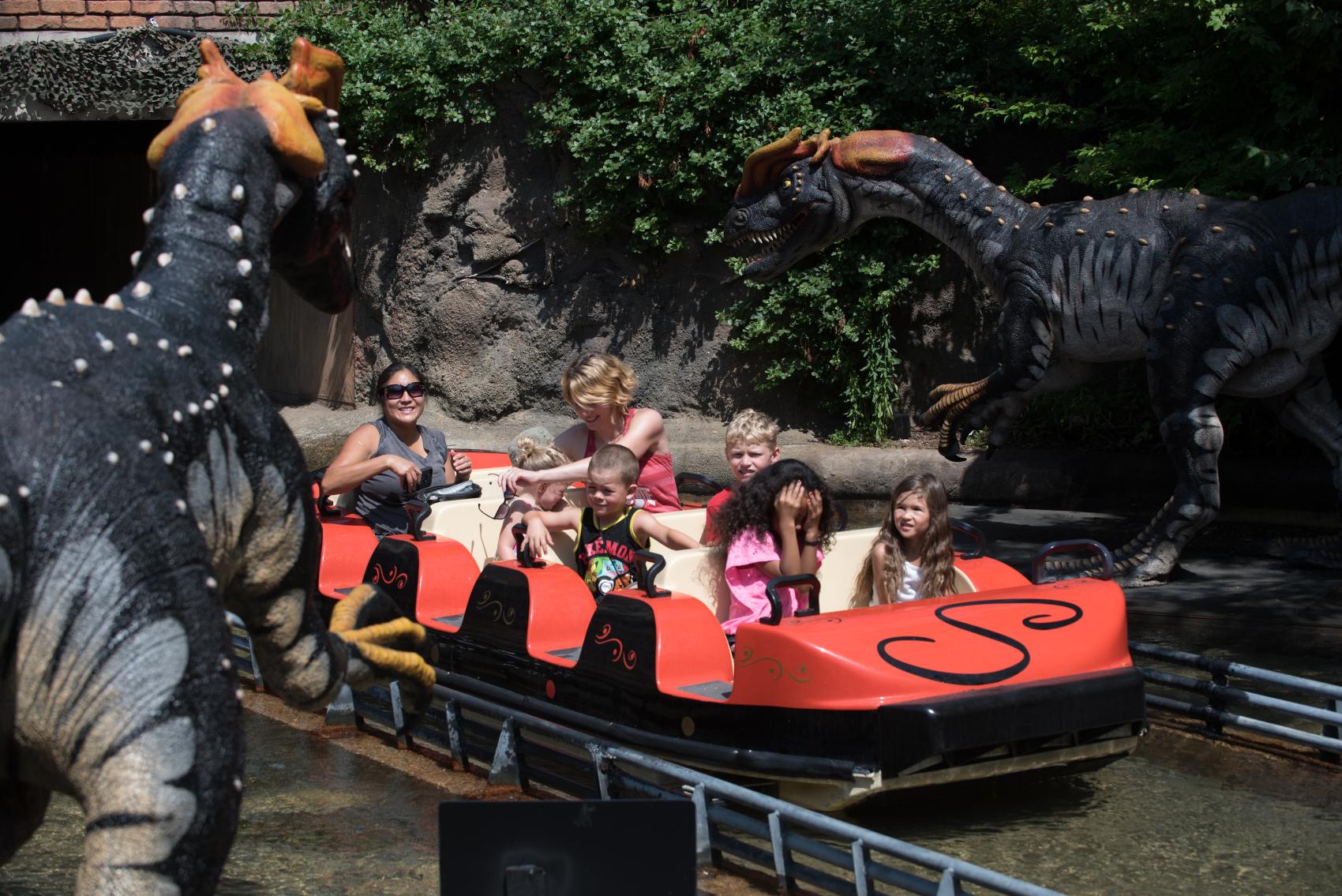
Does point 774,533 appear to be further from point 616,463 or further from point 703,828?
point 703,828

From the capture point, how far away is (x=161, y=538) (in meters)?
2.10

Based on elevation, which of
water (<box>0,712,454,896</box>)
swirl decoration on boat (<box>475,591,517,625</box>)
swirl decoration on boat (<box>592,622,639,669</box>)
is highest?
swirl decoration on boat (<box>475,591,517,625</box>)

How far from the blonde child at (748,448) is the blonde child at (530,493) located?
0.69 metres

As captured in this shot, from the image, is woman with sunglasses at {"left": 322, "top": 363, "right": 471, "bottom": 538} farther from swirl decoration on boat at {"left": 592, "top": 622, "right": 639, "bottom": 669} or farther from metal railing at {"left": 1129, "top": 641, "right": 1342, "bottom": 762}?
metal railing at {"left": 1129, "top": 641, "right": 1342, "bottom": 762}

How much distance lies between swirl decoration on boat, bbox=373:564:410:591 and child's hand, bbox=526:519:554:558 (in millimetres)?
534

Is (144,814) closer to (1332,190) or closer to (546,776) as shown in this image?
(546,776)

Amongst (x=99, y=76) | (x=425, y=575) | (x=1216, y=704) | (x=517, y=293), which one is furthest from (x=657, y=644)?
(x=99, y=76)

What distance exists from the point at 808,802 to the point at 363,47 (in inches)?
385

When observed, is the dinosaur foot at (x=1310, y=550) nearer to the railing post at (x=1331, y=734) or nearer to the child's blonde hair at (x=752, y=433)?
the railing post at (x=1331, y=734)

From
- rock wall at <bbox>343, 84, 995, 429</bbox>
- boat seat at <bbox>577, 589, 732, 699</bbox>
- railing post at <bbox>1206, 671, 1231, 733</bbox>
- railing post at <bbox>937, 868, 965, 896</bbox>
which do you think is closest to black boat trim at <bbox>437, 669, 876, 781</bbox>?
boat seat at <bbox>577, 589, 732, 699</bbox>

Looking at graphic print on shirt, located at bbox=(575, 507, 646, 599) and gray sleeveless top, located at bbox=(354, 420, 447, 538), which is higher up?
gray sleeveless top, located at bbox=(354, 420, 447, 538)

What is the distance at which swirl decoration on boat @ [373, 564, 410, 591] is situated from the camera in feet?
17.7

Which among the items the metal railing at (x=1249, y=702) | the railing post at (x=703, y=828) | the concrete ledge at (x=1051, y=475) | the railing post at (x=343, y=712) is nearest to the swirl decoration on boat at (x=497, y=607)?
the railing post at (x=343, y=712)

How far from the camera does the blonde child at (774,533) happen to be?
454 cm
